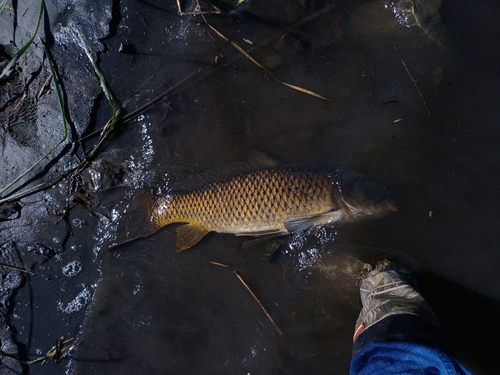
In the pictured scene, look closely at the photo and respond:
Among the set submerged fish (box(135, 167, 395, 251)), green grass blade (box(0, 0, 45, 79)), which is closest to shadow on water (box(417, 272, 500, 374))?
submerged fish (box(135, 167, 395, 251))

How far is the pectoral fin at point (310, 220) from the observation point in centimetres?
312

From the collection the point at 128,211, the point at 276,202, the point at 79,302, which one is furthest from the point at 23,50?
the point at 276,202

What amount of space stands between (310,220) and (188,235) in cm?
109

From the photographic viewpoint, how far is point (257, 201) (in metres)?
3.13

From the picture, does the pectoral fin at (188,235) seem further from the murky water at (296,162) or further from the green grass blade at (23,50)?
the green grass blade at (23,50)

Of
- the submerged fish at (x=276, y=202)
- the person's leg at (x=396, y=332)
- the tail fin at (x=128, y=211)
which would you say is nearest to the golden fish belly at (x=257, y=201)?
the submerged fish at (x=276, y=202)

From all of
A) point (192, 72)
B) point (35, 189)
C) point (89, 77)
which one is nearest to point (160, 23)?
point (192, 72)

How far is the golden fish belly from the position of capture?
10.1 feet

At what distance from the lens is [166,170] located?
11.6 ft

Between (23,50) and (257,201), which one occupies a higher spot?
(23,50)

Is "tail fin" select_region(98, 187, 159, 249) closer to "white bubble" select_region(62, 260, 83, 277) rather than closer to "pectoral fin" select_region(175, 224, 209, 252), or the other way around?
"pectoral fin" select_region(175, 224, 209, 252)

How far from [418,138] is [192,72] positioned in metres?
Answer: 2.10

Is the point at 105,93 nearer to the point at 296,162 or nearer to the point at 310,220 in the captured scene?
the point at 296,162

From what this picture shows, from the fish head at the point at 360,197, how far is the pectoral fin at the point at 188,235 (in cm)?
122
